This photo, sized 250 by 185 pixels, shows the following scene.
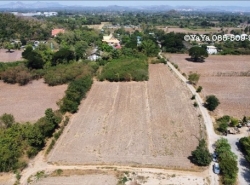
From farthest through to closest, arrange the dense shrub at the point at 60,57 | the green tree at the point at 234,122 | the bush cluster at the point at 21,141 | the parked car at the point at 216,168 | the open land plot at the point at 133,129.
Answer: the dense shrub at the point at 60,57 → the green tree at the point at 234,122 → the open land plot at the point at 133,129 → the bush cluster at the point at 21,141 → the parked car at the point at 216,168

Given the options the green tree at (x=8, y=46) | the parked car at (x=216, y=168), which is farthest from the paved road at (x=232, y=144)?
the green tree at (x=8, y=46)

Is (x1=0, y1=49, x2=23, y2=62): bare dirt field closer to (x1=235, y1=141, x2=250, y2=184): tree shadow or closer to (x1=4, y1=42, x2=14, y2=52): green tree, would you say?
(x1=4, y1=42, x2=14, y2=52): green tree

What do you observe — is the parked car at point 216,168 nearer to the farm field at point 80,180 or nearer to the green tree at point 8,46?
the farm field at point 80,180

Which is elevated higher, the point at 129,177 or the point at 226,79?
the point at 226,79

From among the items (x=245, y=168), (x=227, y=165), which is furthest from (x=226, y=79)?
(x=227, y=165)

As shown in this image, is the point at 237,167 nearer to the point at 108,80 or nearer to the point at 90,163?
the point at 90,163

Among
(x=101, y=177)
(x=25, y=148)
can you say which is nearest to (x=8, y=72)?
(x=25, y=148)

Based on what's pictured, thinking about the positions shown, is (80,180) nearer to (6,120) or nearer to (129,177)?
(129,177)
